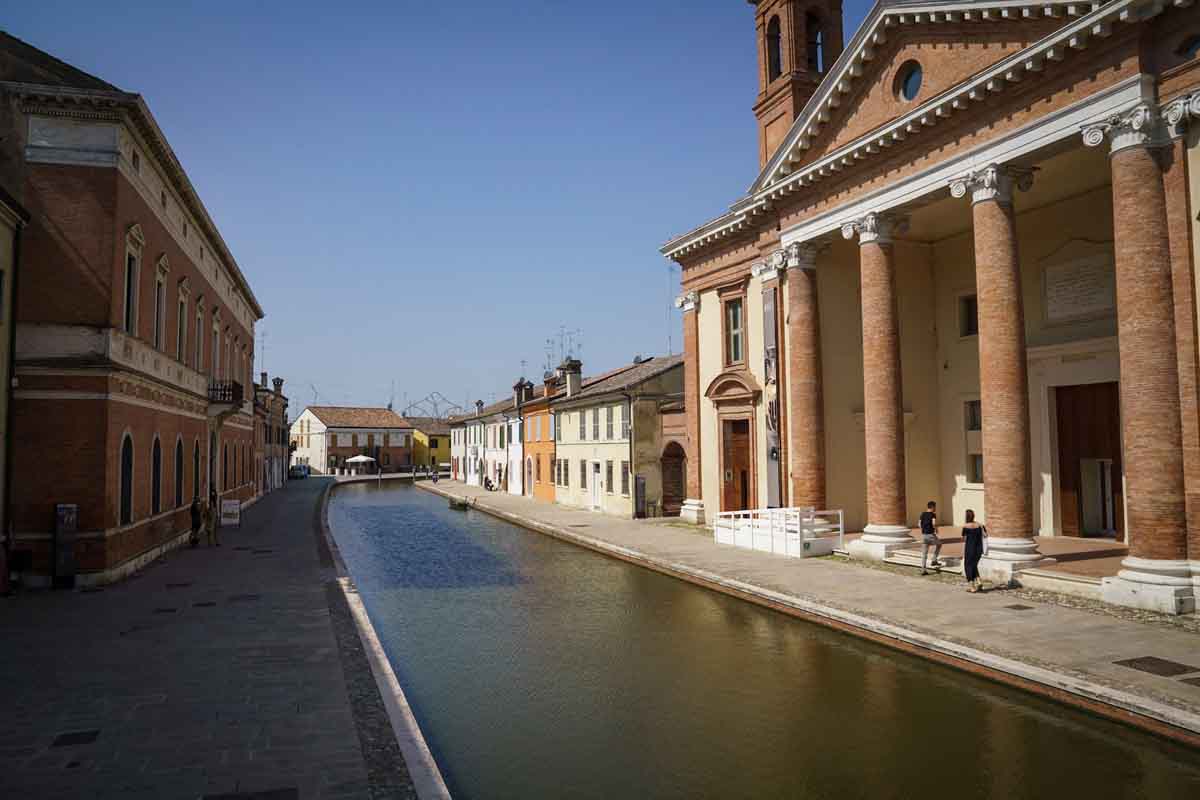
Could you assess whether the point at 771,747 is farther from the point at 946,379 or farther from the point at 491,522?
the point at 491,522

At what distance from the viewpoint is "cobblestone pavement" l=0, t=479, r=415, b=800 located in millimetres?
6445

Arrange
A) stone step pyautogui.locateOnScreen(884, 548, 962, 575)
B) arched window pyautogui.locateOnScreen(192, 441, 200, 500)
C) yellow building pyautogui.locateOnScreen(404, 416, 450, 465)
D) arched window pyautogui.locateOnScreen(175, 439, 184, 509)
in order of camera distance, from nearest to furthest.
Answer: stone step pyautogui.locateOnScreen(884, 548, 962, 575) → arched window pyautogui.locateOnScreen(175, 439, 184, 509) → arched window pyautogui.locateOnScreen(192, 441, 200, 500) → yellow building pyautogui.locateOnScreen(404, 416, 450, 465)

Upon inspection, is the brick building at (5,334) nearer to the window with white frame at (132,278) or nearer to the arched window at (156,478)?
the window with white frame at (132,278)

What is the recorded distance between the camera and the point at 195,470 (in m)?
25.4

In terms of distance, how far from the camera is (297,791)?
619 cm

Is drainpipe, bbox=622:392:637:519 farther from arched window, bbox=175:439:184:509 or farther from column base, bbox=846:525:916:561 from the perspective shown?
arched window, bbox=175:439:184:509

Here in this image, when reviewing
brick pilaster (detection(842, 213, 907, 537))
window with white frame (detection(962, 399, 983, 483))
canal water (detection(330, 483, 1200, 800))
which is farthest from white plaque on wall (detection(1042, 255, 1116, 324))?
canal water (detection(330, 483, 1200, 800))

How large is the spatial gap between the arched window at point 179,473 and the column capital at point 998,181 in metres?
21.2

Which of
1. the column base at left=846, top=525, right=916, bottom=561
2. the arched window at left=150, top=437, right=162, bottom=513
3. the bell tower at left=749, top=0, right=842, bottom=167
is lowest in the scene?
the column base at left=846, top=525, right=916, bottom=561

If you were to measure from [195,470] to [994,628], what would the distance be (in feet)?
76.8

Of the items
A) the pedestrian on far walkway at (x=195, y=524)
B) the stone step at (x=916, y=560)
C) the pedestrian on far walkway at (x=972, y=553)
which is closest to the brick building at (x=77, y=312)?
the pedestrian on far walkway at (x=195, y=524)

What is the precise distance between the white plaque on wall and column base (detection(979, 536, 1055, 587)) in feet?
21.1

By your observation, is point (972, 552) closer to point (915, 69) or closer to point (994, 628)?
point (994, 628)

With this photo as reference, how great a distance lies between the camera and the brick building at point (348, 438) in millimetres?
93375
